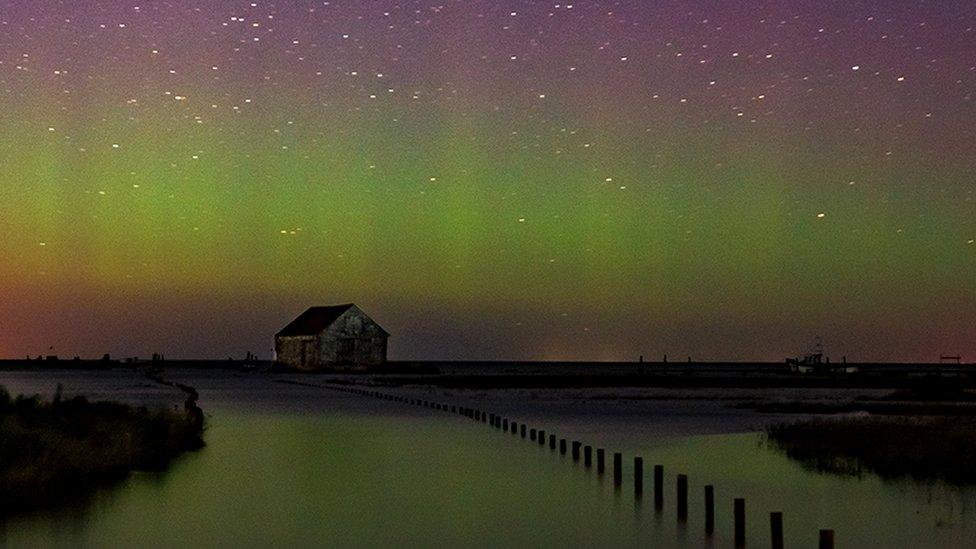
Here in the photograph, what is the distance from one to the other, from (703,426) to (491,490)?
89.7 feet

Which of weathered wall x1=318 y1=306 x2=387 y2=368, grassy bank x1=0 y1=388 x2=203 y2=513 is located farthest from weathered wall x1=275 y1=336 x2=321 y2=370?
grassy bank x1=0 y1=388 x2=203 y2=513

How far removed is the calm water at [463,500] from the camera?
2394 centimetres

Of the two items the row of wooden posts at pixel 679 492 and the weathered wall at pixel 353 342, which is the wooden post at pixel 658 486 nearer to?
the row of wooden posts at pixel 679 492

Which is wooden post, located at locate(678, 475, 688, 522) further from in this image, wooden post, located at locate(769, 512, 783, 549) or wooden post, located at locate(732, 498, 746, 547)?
wooden post, located at locate(769, 512, 783, 549)

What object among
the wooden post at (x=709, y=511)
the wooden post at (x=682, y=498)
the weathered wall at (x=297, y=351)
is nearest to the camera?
the wooden post at (x=709, y=511)

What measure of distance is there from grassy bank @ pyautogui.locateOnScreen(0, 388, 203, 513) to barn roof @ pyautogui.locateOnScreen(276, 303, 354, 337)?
88390 millimetres

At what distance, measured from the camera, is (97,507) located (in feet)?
88.1

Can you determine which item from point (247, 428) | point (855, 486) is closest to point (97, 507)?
point (855, 486)

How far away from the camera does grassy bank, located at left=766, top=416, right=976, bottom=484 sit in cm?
3269

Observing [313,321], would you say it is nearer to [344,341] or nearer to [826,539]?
[344,341]

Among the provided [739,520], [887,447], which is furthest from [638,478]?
[887,447]

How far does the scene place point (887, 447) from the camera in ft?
121

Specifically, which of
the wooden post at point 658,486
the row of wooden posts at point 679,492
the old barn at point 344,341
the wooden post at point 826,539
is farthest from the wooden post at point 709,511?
the old barn at point 344,341

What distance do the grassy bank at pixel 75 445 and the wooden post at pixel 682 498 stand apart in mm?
12741
